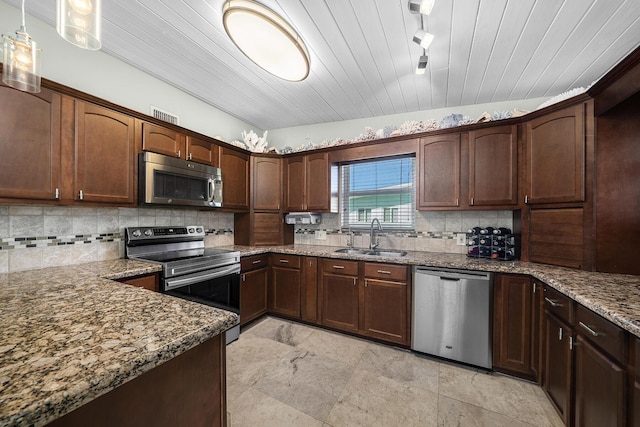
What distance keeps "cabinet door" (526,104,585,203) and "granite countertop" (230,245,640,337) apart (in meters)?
0.54

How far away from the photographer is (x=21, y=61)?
1040 millimetres

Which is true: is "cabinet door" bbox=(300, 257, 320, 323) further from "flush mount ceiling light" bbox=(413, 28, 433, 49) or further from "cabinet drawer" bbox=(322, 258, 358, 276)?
"flush mount ceiling light" bbox=(413, 28, 433, 49)

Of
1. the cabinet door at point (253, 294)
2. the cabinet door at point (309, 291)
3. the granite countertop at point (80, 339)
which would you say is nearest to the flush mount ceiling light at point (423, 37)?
the granite countertop at point (80, 339)

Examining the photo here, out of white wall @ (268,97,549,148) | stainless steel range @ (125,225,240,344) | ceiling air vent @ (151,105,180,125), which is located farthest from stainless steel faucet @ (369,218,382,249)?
ceiling air vent @ (151,105,180,125)

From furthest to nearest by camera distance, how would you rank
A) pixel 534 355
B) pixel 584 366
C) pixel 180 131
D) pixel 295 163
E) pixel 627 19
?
pixel 295 163 < pixel 180 131 < pixel 534 355 < pixel 627 19 < pixel 584 366

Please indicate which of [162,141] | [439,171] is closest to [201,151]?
[162,141]

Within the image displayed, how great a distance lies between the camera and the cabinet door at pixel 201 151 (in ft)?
8.34

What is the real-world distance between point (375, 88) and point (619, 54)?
1841 millimetres

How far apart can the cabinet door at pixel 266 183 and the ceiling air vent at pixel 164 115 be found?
0.94 m

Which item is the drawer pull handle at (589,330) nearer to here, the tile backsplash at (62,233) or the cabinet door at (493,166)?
the cabinet door at (493,166)

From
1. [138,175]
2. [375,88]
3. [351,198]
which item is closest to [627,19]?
[375,88]

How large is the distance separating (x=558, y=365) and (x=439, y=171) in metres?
1.71

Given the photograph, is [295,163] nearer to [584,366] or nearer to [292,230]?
[292,230]

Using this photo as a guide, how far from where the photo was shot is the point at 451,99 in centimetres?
275
